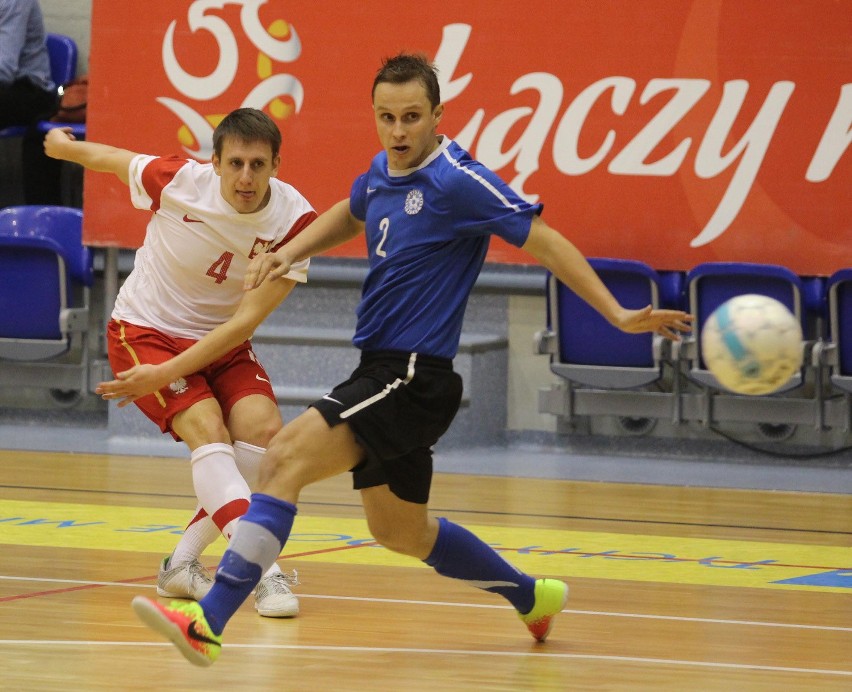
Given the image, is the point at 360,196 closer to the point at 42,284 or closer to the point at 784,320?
the point at 784,320

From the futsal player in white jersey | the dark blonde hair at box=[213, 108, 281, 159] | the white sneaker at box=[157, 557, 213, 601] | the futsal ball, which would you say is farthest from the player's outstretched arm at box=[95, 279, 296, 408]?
the futsal ball

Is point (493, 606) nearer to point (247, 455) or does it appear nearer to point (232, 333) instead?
point (247, 455)

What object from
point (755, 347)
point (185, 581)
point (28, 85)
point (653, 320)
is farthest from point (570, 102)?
point (653, 320)

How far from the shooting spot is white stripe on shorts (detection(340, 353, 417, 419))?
3910mm

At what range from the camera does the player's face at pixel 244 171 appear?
4.73 metres

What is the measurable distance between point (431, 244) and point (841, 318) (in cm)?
491

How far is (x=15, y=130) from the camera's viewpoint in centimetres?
1030

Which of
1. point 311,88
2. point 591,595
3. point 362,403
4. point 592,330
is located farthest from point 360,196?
point 311,88

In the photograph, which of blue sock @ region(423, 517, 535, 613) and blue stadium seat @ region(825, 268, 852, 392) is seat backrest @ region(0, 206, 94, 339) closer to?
blue stadium seat @ region(825, 268, 852, 392)

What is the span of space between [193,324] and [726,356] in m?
1.91

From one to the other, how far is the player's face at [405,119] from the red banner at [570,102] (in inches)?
196

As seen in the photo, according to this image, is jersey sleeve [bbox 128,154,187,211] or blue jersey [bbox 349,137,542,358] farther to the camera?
jersey sleeve [bbox 128,154,187,211]

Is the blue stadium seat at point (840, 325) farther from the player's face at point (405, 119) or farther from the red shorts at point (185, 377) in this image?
the player's face at point (405, 119)

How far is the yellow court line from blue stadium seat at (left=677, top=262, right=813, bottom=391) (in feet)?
7.54
